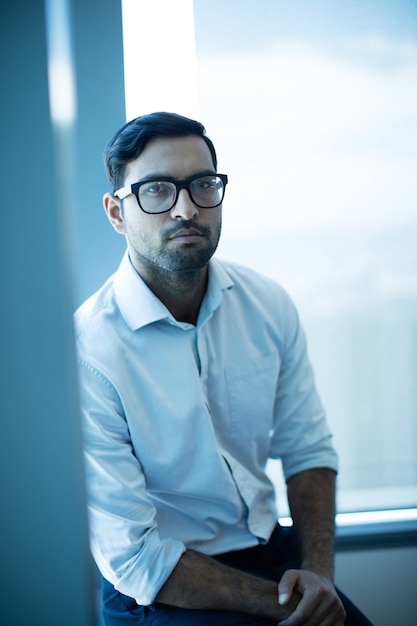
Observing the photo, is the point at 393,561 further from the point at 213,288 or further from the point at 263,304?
the point at 213,288

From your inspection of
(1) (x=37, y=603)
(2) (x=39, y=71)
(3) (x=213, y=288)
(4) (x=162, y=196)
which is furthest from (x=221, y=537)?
(2) (x=39, y=71)

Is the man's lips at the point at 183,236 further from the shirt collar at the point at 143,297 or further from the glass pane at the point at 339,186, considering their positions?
the glass pane at the point at 339,186

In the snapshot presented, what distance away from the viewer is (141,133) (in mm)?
1211

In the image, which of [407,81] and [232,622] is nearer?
[232,622]

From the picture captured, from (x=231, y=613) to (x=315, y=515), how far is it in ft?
1.03

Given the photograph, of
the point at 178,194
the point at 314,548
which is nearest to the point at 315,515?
the point at 314,548

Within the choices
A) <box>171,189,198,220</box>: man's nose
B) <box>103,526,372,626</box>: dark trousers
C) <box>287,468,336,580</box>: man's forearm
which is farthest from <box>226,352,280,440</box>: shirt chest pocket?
<box>171,189,198,220</box>: man's nose

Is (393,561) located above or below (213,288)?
below

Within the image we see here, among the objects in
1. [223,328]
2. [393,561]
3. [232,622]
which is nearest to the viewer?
[232,622]

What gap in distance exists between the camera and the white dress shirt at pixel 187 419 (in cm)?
108

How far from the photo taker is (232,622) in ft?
3.44

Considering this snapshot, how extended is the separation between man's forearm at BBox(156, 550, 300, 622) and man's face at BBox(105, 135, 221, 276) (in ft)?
2.11

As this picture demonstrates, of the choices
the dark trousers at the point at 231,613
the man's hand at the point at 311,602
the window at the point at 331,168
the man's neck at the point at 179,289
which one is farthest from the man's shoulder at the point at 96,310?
the man's hand at the point at 311,602

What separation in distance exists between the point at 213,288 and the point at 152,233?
21 cm
